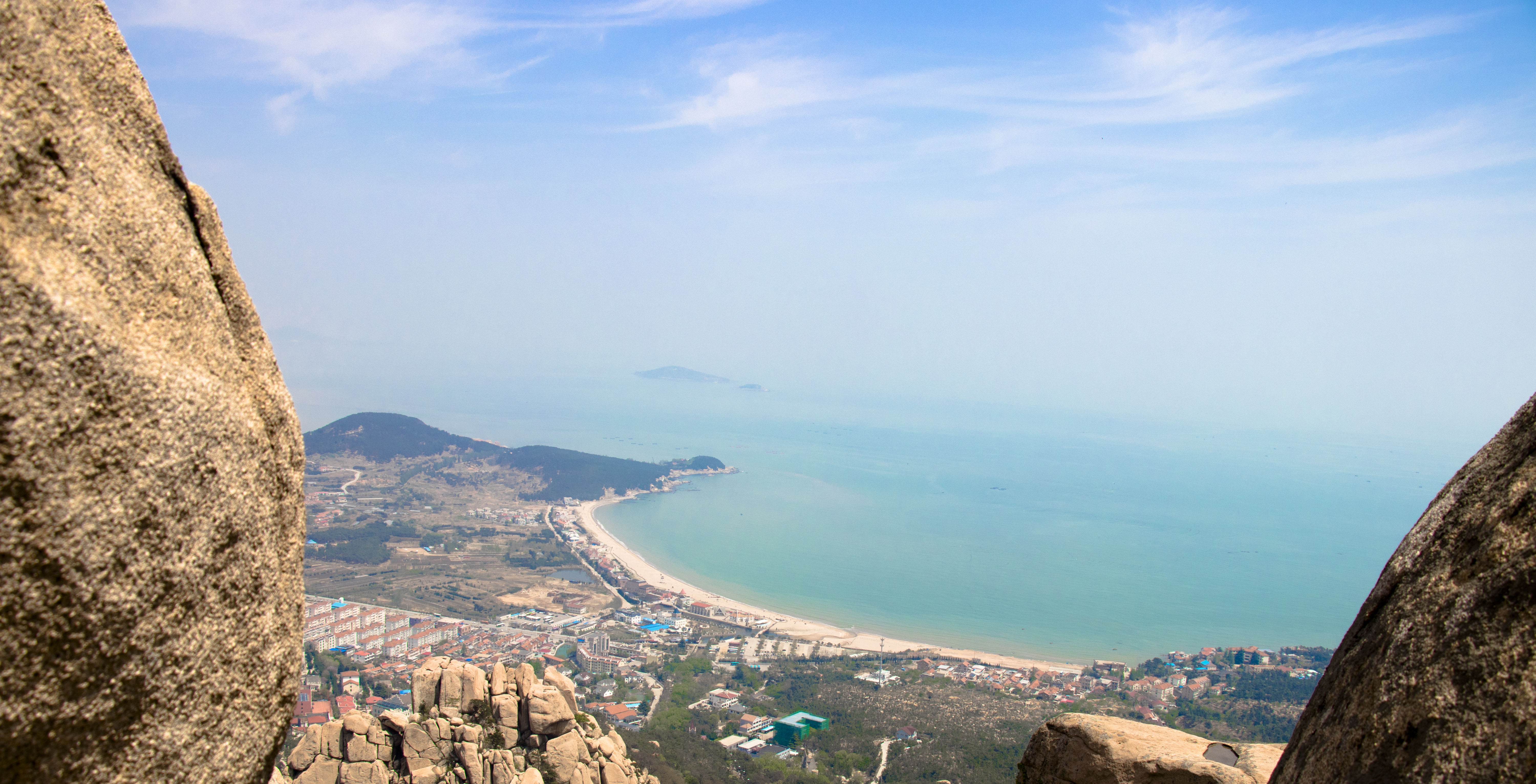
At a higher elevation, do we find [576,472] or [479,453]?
[479,453]

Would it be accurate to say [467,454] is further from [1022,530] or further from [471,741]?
[471,741]

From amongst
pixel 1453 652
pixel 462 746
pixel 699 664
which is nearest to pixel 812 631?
pixel 699 664

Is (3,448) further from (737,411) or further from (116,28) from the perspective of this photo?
(737,411)

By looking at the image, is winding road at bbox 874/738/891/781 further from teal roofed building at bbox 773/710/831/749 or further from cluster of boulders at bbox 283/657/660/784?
cluster of boulders at bbox 283/657/660/784

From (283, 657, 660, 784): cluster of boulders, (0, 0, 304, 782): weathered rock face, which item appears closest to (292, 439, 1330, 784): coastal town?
(283, 657, 660, 784): cluster of boulders

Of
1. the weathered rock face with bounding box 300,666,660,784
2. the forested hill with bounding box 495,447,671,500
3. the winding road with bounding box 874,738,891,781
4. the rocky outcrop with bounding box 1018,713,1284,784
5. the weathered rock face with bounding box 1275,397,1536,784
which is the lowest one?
the winding road with bounding box 874,738,891,781

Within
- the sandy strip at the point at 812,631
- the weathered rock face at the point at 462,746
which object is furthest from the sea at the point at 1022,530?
the weathered rock face at the point at 462,746

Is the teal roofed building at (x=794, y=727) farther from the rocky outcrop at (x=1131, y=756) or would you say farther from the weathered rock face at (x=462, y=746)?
the rocky outcrop at (x=1131, y=756)
